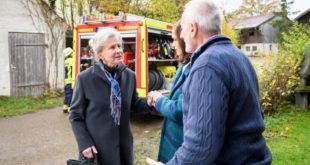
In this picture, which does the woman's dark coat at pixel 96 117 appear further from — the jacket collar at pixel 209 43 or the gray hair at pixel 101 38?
the jacket collar at pixel 209 43

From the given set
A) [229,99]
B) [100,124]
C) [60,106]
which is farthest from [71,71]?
[229,99]

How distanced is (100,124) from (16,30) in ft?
31.5

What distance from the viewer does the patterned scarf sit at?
9.80 feet

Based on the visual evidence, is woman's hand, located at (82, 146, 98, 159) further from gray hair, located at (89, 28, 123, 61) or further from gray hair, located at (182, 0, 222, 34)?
gray hair, located at (182, 0, 222, 34)

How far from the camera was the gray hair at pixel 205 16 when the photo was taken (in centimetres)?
177

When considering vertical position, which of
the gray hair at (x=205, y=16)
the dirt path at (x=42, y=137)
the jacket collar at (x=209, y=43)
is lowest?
the dirt path at (x=42, y=137)

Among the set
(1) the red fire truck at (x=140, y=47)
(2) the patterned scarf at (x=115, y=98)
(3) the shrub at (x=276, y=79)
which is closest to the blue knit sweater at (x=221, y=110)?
(2) the patterned scarf at (x=115, y=98)

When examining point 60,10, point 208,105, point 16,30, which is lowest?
point 208,105

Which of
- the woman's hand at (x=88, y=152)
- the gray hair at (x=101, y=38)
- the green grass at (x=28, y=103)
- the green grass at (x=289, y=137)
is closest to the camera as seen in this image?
the woman's hand at (x=88, y=152)

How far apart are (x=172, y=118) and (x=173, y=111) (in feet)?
0.23

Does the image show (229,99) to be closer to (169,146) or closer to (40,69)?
(169,146)

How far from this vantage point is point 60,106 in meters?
10.4

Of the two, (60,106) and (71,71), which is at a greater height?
(71,71)

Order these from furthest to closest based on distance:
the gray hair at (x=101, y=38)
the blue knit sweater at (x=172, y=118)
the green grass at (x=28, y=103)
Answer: the green grass at (x=28, y=103), the gray hair at (x=101, y=38), the blue knit sweater at (x=172, y=118)
